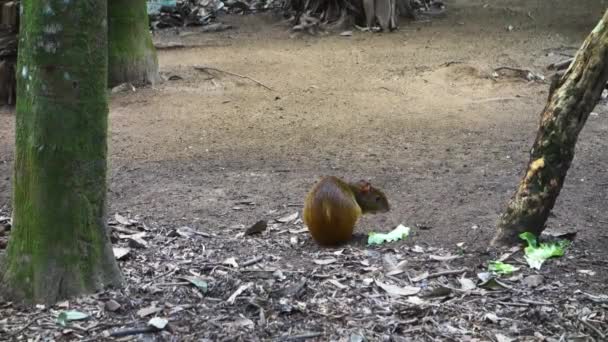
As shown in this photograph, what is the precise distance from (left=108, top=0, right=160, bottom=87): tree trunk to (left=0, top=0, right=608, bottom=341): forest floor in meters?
0.30

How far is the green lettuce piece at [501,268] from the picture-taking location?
4.32 metres

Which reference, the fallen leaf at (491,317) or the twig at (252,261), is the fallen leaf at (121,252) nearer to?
the twig at (252,261)

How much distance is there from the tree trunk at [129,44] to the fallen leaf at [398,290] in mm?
6734

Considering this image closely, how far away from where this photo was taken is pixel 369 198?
5.80m

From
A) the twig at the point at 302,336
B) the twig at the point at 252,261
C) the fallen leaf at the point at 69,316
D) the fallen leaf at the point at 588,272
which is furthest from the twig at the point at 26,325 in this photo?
the fallen leaf at the point at 588,272

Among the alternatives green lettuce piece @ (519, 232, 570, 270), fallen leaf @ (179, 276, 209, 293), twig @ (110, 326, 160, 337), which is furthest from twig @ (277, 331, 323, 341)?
green lettuce piece @ (519, 232, 570, 270)

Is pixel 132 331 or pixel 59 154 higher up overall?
pixel 59 154

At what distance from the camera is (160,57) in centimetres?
1248

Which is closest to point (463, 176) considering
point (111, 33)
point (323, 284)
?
point (323, 284)

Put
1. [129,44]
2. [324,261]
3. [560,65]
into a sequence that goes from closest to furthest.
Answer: [324,261] < [129,44] < [560,65]

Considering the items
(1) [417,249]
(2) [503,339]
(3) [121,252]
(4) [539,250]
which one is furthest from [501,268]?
(3) [121,252]

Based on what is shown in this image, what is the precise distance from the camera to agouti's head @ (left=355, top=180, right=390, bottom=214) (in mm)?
5773

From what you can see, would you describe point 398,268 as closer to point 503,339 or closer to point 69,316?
point 503,339

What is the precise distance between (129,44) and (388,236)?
5.83 metres
